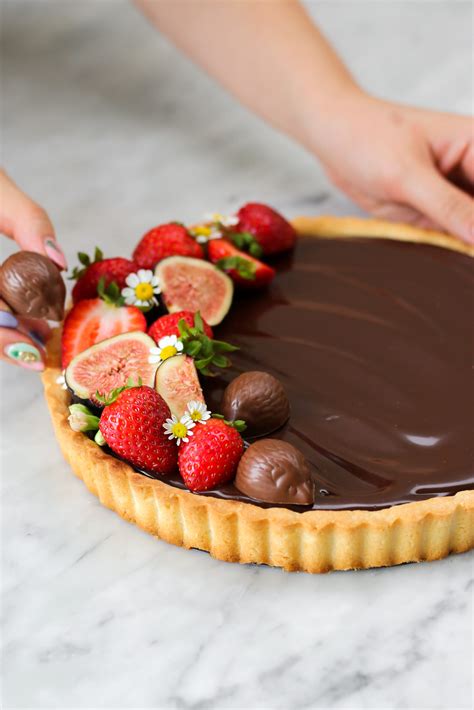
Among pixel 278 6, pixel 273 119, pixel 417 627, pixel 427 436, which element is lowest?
pixel 417 627

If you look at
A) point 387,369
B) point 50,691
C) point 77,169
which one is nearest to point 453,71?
point 77,169

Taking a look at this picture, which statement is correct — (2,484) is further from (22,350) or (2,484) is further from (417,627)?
(417,627)

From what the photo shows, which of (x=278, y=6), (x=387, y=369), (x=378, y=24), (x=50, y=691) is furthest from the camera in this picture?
(x=378, y=24)

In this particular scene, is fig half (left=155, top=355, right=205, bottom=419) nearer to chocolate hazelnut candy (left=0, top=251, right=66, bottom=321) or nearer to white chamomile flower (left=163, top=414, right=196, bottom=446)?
white chamomile flower (left=163, top=414, right=196, bottom=446)

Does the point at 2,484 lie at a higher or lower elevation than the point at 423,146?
lower

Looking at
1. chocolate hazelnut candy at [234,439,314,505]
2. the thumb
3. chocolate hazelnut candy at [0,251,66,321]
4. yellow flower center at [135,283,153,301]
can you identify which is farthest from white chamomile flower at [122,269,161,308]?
the thumb

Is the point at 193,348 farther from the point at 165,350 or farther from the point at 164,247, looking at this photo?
the point at 164,247
